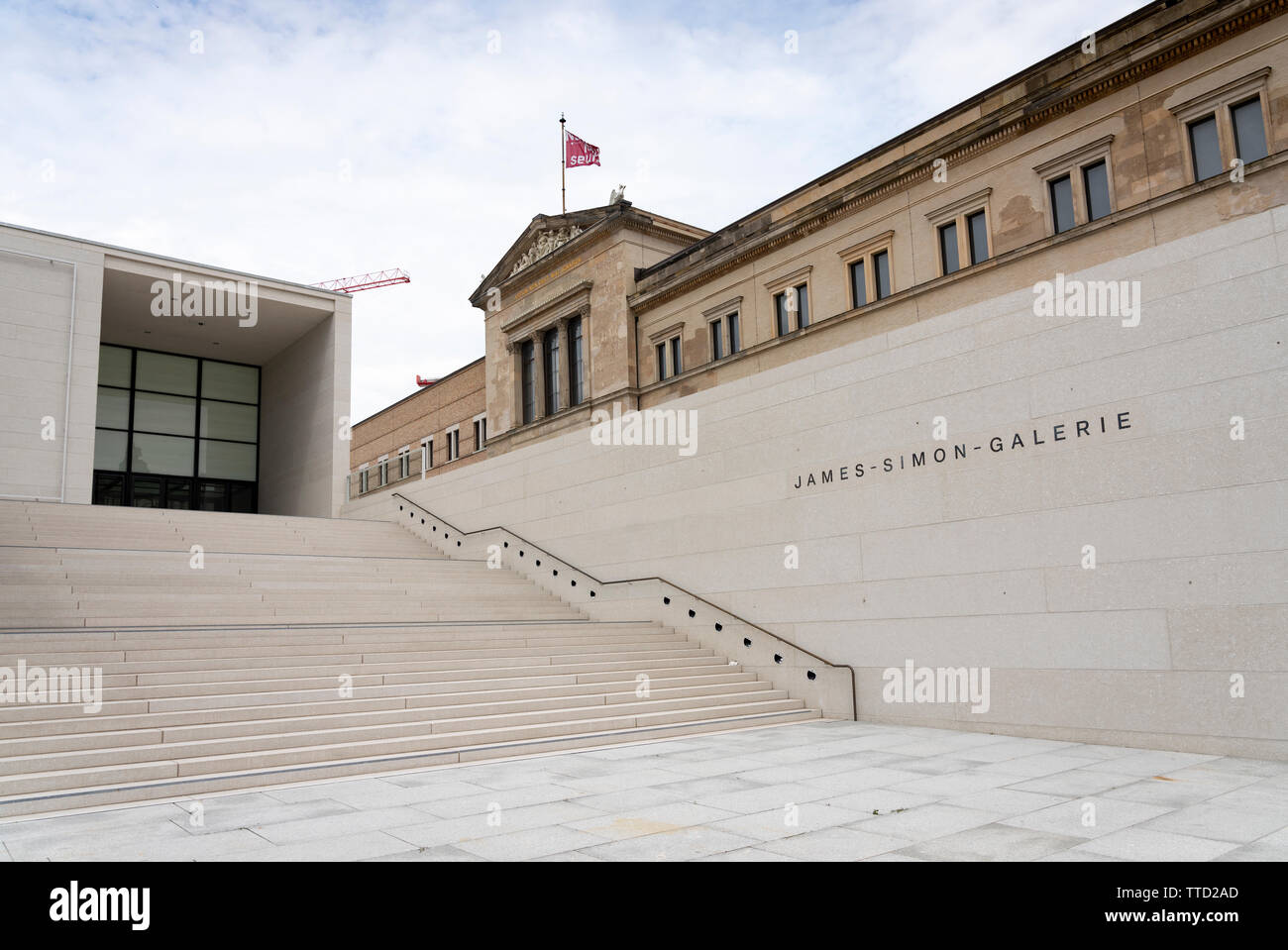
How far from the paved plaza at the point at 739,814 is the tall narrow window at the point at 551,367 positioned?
22.8 m

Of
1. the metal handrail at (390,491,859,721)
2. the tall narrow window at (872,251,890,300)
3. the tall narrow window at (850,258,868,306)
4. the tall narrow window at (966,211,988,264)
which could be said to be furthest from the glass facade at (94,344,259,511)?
the tall narrow window at (966,211,988,264)

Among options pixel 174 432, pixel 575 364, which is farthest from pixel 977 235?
pixel 174 432

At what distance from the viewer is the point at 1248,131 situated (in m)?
16.6

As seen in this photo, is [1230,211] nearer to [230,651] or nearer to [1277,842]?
[1277,842]

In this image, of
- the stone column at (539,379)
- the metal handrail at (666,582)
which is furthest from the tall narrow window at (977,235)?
the stone column at (539,379)

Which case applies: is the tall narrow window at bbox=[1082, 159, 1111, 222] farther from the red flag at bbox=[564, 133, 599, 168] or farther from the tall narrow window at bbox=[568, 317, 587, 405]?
the red flag at bbox=[564, 133, 599, 168]

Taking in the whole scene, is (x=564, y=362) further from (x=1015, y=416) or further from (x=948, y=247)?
(x=1015, y=416)

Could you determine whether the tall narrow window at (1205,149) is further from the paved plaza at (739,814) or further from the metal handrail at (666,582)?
the paved plaza at (739,814)

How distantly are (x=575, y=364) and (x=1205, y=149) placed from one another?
1892 centimetres

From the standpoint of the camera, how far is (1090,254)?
710 inches

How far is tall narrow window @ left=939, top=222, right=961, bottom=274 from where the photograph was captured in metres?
21.1

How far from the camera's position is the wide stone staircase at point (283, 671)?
351 inches

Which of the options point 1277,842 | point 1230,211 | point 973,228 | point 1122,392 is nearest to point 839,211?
point 973,228

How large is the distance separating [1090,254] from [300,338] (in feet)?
85.5
